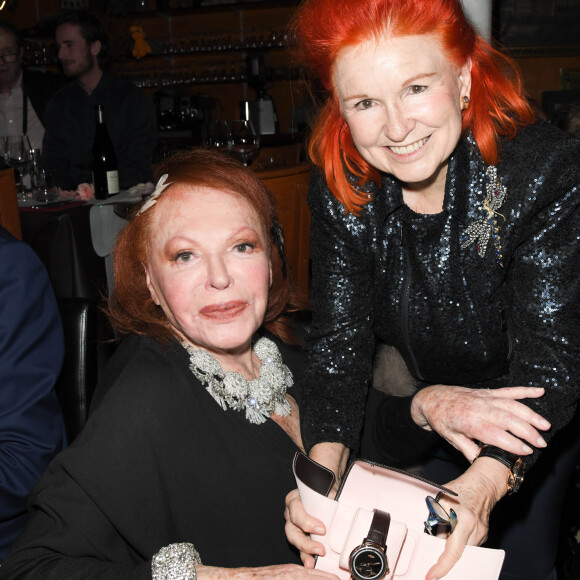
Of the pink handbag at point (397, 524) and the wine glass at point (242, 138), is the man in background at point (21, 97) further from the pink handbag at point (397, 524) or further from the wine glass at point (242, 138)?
the pink handbag at point (397, 524)

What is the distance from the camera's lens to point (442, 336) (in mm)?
1613

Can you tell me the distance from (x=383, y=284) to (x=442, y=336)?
0.60ft

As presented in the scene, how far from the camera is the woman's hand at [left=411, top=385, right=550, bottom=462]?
1273 millimetres

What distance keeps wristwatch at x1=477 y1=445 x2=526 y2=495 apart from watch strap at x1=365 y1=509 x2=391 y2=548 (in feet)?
1.05

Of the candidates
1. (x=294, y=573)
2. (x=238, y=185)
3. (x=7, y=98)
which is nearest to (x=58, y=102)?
(x=7, y=98)

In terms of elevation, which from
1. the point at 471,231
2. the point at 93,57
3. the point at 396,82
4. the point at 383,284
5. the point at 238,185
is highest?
the point at 93,57

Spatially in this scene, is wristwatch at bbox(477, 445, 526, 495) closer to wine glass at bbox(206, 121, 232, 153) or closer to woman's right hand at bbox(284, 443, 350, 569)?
woman's right hand at bbox(284, 443, 350, 569)

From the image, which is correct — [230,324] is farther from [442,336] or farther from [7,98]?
[7,98]

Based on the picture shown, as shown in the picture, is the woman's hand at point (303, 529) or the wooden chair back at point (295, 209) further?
the wooden chair back at point (295, 209)

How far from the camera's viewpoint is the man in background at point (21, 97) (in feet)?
16.8

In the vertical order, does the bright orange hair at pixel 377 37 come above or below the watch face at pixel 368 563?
above

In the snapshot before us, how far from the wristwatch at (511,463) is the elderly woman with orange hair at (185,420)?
393mm

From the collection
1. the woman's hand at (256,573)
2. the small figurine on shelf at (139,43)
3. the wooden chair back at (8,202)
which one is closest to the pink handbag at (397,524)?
the woman's hand at (256,573)

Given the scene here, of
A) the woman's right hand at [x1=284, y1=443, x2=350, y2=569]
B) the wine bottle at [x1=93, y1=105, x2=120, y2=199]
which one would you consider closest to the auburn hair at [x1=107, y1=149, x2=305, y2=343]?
the woman's right hand at [x1=284, y1=443, x2=350, y2=569]
